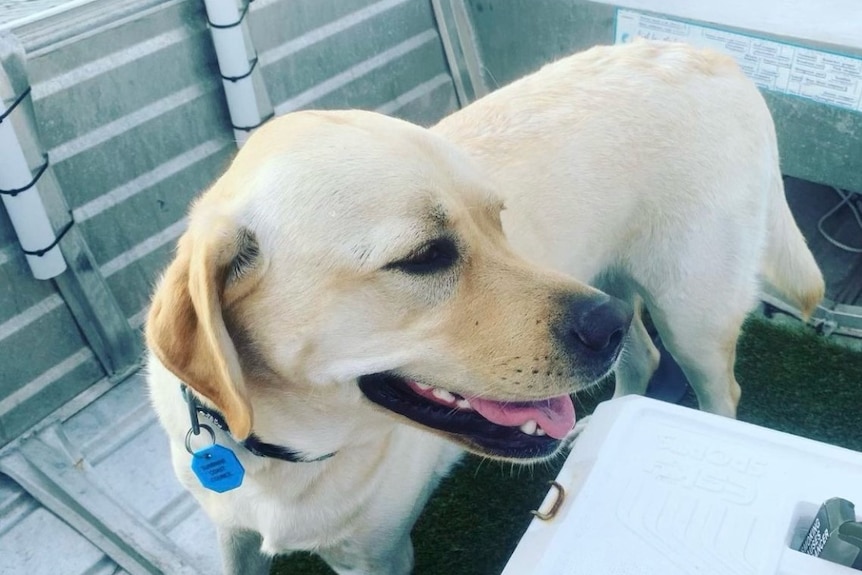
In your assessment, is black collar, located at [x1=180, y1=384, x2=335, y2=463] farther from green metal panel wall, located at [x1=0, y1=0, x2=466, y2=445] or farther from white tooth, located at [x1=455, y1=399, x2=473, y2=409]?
green metal panel wall, located at [x1=0, y1=0, x2=466, y2=445]

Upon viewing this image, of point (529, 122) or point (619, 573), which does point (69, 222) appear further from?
point (619, 573)

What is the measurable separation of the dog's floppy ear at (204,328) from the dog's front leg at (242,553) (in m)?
0.65

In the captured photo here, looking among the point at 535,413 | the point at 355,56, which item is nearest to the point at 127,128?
the point at 355,56

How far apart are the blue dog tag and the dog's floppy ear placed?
0.20 metres

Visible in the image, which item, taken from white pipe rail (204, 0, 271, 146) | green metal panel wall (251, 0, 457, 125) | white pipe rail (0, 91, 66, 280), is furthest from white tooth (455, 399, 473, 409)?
green metal panel wall (251, 0, 457, 125)

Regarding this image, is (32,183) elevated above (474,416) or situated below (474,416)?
above

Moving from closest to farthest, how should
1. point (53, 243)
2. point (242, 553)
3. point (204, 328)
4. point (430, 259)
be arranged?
1. point (204, 328)
2. point (430, 259)
3. point (242, 553)
4. point (53, 243)

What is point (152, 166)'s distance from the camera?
8.59ft

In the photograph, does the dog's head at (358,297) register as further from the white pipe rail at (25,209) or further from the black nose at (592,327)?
the white pipe rail at (25,209)

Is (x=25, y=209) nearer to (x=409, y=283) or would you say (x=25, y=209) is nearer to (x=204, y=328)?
(x=204, y=328)

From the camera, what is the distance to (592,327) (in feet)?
4.56

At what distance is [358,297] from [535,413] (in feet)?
1.46

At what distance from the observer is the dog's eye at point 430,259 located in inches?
53.4

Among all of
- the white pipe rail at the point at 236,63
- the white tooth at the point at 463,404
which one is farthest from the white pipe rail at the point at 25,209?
the white tooth at the point at 463,404
